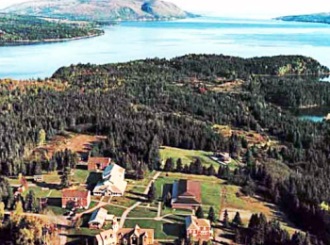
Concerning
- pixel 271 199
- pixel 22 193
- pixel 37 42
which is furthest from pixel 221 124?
pixel 37 42

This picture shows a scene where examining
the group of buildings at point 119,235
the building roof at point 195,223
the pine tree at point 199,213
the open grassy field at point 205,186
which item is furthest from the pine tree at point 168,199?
the group of buildings at point 119,235

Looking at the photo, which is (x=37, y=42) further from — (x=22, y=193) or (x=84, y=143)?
(x=22, y=193)

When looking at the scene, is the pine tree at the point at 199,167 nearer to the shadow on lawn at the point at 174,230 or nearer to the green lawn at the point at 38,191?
the shadow on lawn at the point at 174,230

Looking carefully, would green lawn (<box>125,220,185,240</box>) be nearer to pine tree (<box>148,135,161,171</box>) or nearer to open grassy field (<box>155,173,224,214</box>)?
open grassy field (<box>155,173,224,214</box>)

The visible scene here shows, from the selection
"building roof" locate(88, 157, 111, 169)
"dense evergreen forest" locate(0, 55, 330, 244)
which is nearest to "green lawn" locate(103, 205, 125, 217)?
"dense evergreen forest" locate(0, 55, 330, 244)

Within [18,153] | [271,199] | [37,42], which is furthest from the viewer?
[37,42]

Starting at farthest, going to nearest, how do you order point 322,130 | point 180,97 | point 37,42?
point 37,42 < point 180,97 < point 322,130

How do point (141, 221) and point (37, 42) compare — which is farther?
point (37, 42)
